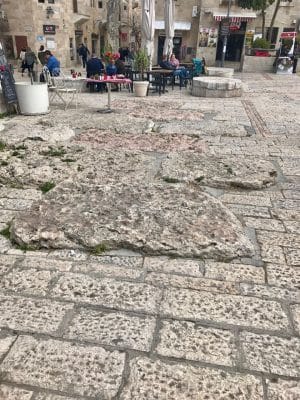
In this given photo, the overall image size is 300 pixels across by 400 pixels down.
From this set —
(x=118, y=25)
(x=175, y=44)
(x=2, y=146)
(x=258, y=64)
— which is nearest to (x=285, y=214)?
(x=2, y=146)

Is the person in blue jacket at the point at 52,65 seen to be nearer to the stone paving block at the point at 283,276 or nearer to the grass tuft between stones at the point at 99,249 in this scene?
the grass tuft between stones at the point at 99,249

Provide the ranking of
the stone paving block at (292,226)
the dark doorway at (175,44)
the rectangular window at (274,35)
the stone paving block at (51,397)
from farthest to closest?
1. the dark doorway at (175,44)
2. the rectangular window at (274,35)
3. the stone paving block at (292,226)
4. the stone paving block at (51,397)

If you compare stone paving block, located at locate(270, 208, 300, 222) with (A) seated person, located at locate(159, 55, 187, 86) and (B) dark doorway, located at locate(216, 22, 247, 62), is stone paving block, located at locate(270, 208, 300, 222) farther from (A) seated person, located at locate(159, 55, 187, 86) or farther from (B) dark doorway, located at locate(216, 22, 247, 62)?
(B) dark doorway, located at locate(216, 22, 247, 62)

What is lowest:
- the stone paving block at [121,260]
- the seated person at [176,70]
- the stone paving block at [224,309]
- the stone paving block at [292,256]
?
the stone paving block at [121,260]

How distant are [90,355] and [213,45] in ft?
90.7

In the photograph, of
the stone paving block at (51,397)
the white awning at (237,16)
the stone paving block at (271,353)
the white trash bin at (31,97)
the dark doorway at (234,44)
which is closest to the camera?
the stone paving block at (51,397)

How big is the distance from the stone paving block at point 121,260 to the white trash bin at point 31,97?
6.37 meters

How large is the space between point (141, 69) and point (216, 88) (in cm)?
271

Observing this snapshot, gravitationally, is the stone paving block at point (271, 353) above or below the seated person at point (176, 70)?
below

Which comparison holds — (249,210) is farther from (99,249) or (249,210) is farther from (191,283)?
(99,249)

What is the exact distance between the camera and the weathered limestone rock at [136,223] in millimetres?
2973

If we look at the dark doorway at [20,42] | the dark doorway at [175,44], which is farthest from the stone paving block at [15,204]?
the dark doorway at [175,44]

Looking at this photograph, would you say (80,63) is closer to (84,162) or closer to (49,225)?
(84,162)

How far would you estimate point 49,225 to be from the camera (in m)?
3.18
